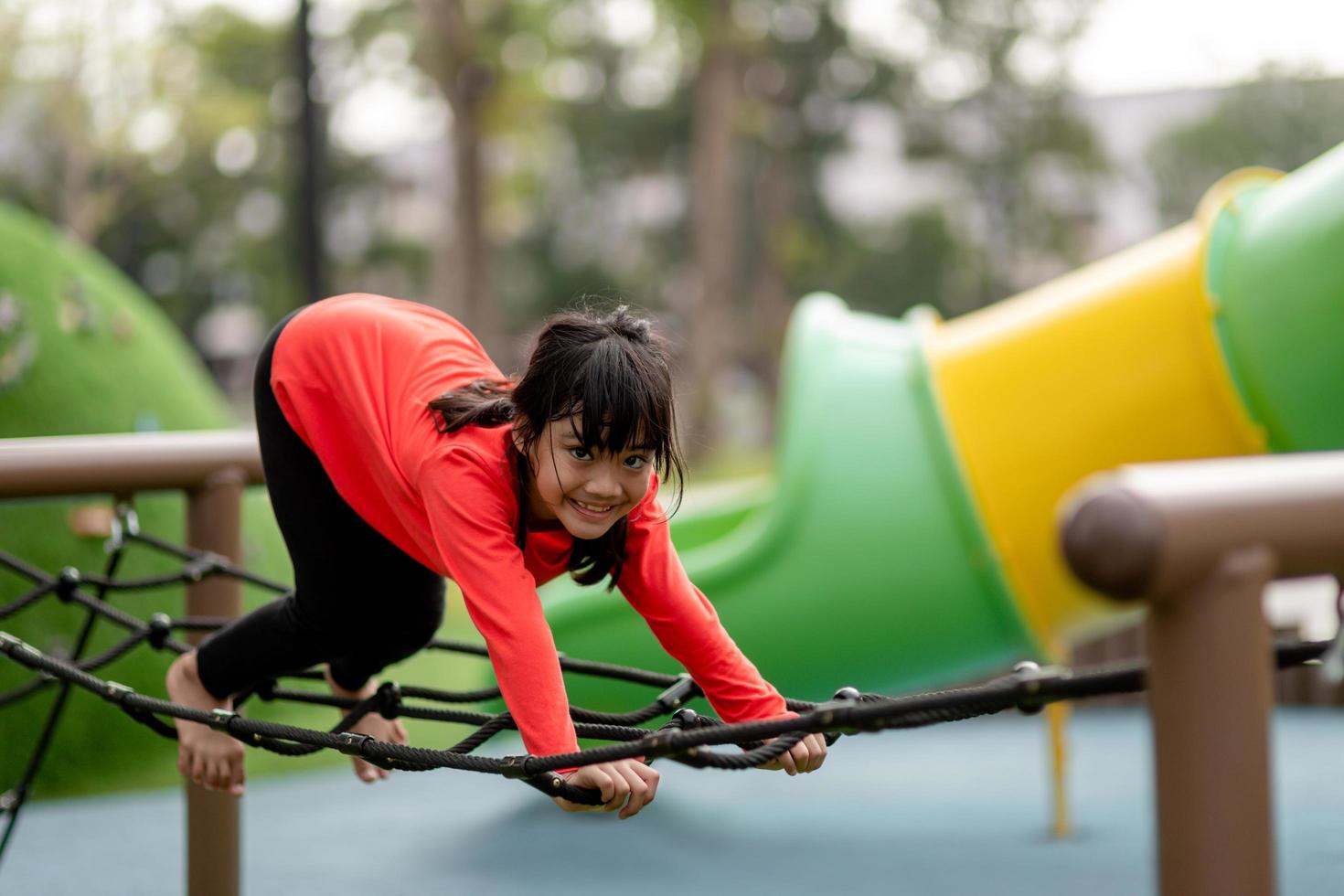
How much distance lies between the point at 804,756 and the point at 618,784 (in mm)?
245

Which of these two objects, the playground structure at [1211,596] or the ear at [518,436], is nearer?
the playground structure at [1211,596]

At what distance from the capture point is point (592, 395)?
147 centimetres

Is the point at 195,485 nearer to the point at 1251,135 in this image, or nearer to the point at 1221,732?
the point at 1221,732

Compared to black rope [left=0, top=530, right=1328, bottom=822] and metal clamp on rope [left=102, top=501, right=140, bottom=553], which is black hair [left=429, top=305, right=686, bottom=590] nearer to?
black rope [left=0, top=530, right=1328, bottom=822]

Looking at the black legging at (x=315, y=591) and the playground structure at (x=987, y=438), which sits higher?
the playground structure at (x=987, y=438)

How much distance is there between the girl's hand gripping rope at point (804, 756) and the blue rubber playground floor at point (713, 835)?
1.65 meters

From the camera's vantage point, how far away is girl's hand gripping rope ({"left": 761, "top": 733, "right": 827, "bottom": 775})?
154 centimetres

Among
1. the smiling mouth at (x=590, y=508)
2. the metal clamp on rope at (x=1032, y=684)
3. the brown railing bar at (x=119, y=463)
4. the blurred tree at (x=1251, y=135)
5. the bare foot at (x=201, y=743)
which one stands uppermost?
the blurred tree at (x=1251, y=135)

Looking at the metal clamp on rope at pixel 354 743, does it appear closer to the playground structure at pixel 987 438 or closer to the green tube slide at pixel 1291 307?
the playground structure at pixel 987 438

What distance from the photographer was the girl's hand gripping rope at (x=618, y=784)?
4.60 feet

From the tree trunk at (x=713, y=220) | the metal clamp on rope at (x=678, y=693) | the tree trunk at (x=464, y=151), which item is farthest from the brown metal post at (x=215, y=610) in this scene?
the tree trunk at (x=713, y=220)

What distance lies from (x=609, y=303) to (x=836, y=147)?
18.1 metres

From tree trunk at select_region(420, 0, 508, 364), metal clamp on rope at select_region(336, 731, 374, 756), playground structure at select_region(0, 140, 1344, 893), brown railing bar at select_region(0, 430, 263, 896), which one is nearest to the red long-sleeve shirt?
metal clamp on rope at select_region(336, 731, 374, 756)

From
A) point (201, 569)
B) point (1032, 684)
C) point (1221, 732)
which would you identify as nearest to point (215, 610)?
point (201, 569)
